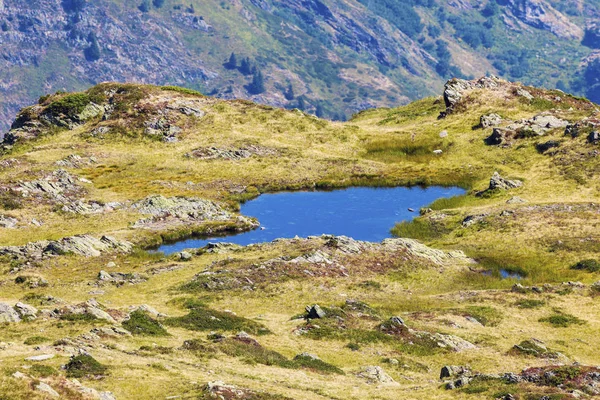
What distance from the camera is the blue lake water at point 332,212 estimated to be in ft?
341

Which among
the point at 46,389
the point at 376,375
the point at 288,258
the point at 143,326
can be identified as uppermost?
the point at 288,258

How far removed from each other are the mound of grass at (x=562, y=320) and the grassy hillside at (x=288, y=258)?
0.24 metres

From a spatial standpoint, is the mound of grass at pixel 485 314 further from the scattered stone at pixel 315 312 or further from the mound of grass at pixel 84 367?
the mound of grass at pixel 84 367

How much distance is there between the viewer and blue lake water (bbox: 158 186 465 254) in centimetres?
10388

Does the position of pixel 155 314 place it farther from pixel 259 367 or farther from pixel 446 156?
pixel 446 156

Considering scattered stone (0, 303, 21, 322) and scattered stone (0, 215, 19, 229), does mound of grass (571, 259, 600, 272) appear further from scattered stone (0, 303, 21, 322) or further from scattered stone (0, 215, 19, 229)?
scattered stone (0, 215, 19, 229)

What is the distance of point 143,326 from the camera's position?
54.6m

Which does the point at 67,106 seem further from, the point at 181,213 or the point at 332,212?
the point at 332,212

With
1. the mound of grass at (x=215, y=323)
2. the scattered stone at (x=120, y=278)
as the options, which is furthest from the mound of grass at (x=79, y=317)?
the scattered stone at (x=120, y=278)

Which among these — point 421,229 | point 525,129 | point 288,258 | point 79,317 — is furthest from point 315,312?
point 525,129

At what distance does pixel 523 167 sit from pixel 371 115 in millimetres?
58768

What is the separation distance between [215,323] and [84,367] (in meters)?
18.6

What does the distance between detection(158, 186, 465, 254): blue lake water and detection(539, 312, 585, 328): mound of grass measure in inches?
1460

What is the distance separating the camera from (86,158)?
441ft
